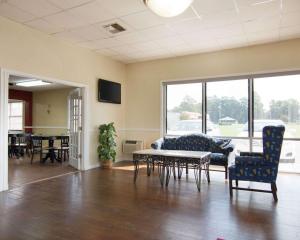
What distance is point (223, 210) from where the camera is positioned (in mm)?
3027

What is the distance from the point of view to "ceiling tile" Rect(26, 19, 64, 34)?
4.16m

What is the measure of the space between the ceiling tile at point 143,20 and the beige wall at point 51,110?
590cm

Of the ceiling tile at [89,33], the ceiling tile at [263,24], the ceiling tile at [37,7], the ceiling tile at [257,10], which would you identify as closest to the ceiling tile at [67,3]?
the ceiling tile at [37,7]

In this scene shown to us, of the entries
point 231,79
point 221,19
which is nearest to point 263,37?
point 231,79

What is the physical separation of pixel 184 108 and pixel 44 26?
3.92m

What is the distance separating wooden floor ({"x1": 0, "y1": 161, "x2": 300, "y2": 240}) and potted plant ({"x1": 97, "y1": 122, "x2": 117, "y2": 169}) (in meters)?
1.60

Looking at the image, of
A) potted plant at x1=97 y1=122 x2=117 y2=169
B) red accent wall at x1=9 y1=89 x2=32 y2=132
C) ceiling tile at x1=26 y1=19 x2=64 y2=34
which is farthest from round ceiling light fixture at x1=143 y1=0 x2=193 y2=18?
red accent wall at x1=9 y1=89 x2=32 y2=132

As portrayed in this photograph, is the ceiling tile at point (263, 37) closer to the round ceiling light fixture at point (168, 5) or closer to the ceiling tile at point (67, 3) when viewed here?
the round ceiling light fixture at point (168, 5)

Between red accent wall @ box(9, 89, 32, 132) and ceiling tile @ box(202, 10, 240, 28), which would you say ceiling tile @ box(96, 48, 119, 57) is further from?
red accent wall @ box(9, 89, 32, 132)

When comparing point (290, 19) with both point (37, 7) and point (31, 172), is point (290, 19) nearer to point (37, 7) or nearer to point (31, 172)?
point (37, 7)

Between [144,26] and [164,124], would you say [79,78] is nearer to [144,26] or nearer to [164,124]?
[144,26]

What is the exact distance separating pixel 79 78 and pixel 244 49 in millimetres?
4035

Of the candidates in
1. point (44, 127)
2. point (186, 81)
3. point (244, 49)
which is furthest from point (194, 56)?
point (44, 127)

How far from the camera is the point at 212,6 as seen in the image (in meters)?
3.65
